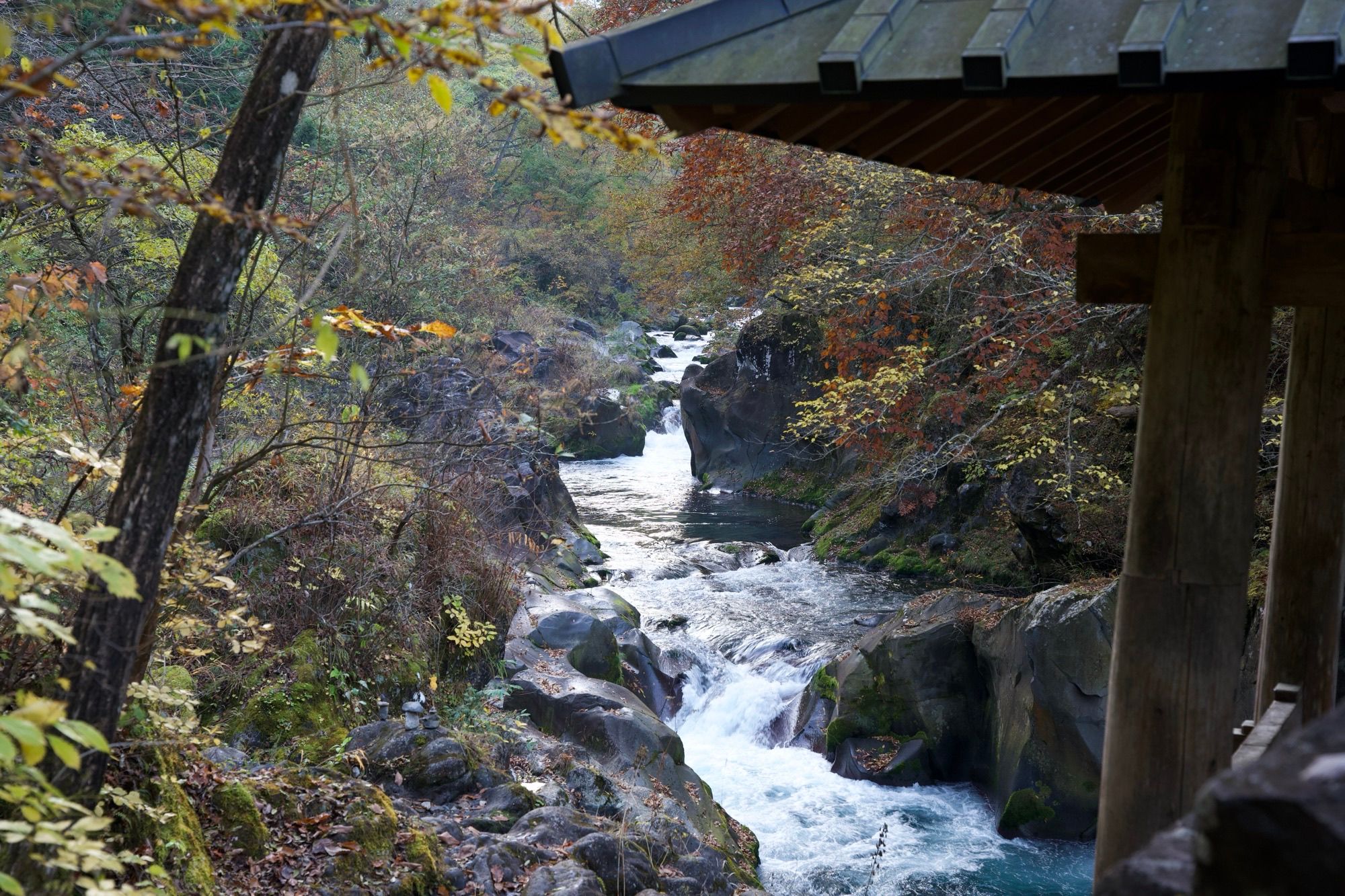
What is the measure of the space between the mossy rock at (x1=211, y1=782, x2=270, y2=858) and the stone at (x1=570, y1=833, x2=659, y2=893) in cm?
169

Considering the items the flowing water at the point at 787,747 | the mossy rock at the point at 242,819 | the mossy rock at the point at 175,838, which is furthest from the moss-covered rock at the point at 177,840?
the flowing water at the point at 787,747

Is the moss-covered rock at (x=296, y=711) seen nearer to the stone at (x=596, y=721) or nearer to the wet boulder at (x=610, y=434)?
the stone at (x=596, y=721)

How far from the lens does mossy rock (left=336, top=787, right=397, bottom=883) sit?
4.55m

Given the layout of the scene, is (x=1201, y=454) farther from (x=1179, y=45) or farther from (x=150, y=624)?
(x=150, y=624)

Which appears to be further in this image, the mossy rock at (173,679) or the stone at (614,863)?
the stone at (614,863)

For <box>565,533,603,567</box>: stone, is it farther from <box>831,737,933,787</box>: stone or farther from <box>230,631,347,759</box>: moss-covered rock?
<box>230,631,347,759</box>: moss-covered rock

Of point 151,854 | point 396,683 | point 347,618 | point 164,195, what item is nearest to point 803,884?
point 396,683

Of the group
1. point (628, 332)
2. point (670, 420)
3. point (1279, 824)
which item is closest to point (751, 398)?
point (670, 420)

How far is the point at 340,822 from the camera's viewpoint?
4.86m

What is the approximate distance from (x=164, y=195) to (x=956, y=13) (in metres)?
2.07

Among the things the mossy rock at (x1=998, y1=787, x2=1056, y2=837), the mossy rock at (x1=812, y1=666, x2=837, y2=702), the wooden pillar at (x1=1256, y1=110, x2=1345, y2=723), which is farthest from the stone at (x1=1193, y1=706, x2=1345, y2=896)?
the mossy rock at (x1=812, y1=666, x2=837, y2=702)

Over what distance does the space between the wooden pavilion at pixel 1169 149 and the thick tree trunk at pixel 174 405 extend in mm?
1357

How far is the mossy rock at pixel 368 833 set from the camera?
455 cm

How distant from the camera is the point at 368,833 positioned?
477cm
